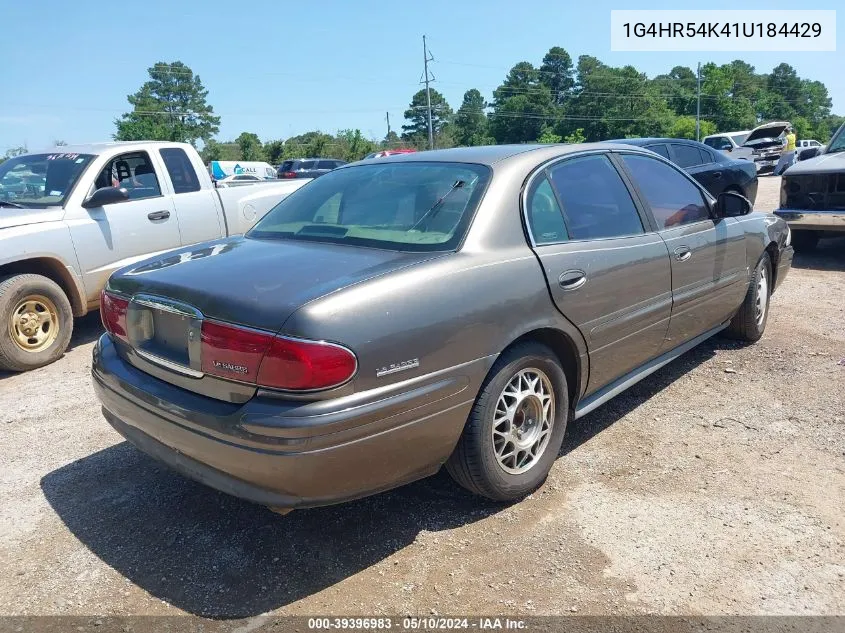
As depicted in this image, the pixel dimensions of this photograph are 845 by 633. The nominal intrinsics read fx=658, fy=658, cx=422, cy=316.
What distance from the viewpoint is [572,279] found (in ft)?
10.3

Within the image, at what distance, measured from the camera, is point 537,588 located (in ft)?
8.18

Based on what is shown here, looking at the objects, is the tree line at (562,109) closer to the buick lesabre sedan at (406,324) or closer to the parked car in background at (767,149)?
the parked car in background at (767,149)

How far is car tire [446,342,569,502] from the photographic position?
2768 mm

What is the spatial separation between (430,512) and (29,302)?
4215 millimetres

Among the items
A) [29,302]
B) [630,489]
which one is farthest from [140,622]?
[29,302]

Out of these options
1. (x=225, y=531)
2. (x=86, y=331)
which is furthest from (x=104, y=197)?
(x=225, y=531)

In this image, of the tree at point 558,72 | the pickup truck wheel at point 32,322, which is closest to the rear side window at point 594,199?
the pickup truck wheel at point 32,322

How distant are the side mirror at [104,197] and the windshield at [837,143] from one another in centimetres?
873

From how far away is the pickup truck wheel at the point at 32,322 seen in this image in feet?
17.3

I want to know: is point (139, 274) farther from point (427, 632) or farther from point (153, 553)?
point (427, 632)

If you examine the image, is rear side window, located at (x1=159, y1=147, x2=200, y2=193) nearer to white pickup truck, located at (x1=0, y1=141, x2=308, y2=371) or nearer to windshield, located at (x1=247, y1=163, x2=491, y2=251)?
white pickup truck, located at (x1=0, y1=141, x2=308, y2=371)

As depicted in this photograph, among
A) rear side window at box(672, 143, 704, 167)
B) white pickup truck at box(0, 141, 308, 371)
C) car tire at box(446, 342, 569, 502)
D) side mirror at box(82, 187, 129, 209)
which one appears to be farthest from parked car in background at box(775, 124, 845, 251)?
side mirror at box(82, 187, 129, 209)

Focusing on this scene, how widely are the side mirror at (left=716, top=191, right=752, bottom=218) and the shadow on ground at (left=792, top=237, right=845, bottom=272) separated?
4482 mm

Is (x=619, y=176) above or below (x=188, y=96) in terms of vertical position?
below
